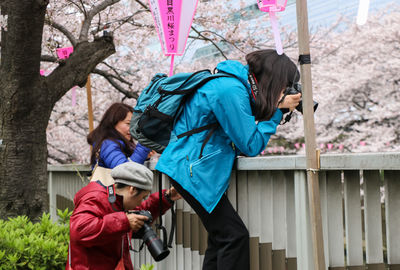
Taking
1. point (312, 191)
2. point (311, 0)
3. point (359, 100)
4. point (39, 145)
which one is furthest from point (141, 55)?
point (312, 191)

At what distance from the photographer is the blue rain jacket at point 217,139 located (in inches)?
86.8

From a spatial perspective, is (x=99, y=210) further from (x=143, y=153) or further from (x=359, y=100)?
(x=359, y=100)

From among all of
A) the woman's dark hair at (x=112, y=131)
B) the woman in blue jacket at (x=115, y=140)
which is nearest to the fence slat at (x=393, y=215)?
the woman in blue jacket at (x=115, y=140)

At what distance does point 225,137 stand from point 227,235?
49cm

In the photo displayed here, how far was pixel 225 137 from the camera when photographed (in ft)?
7.66

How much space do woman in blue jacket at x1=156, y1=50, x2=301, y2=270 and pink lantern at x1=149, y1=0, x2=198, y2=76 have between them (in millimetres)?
2407

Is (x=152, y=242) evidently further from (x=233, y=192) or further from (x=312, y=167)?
(x=312, y=167)

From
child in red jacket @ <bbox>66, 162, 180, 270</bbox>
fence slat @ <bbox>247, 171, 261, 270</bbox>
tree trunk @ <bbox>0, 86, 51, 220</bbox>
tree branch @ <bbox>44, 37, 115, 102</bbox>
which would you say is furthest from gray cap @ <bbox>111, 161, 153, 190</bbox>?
tree branch @ <bbox>44, 37, 115, 102</bbox>

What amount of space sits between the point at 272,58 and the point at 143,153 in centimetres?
158

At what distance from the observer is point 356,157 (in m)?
1.85

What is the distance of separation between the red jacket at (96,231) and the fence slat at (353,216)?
1.19 meters

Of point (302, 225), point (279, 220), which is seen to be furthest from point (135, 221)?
point (302, 225)

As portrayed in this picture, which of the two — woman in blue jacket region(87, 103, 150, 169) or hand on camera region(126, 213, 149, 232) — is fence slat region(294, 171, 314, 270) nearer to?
hand on camera region(126, 213, 149, 232)

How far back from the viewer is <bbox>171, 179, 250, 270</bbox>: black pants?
2258 millimetres
